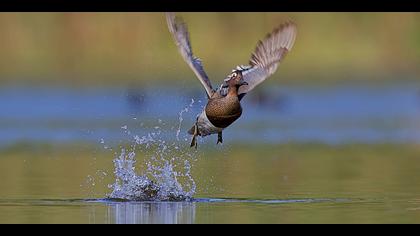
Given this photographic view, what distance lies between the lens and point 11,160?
52.1ft

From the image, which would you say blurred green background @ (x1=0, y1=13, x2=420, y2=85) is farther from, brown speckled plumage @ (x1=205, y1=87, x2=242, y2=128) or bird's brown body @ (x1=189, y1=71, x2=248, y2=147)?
brown speckled plumage @ (x1=205, y1=87, x2=242, y2=128)

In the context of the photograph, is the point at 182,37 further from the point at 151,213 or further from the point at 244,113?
the point at 244,113

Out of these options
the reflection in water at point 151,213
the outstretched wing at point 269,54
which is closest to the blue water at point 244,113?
the outstretched wing at point 269,54

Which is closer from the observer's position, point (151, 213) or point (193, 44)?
point (151, 213)

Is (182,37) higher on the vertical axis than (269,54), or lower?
higher

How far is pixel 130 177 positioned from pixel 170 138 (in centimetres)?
590

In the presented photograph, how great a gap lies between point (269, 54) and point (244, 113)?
A: 10956 mm

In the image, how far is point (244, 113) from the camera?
23.2 metres

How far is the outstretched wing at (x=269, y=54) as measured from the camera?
12.1m

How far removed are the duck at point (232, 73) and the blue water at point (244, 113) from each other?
5825 millimetres

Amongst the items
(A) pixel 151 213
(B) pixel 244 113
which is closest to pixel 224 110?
(A) pixel 151 213

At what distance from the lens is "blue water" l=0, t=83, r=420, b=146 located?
19.2 metres

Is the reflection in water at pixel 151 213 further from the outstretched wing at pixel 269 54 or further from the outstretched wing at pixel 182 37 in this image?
the outstretched wing at pixel 269 54
